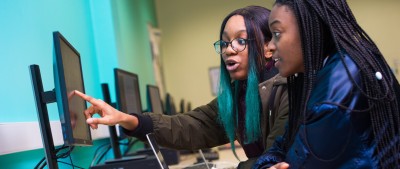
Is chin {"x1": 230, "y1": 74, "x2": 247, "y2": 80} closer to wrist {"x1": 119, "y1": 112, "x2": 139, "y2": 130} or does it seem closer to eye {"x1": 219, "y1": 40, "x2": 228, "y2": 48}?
eye {"x1": 219, "y1": 40, "x2": 228, "y2": 48}

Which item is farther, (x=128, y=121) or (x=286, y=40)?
(x=128, y=121)

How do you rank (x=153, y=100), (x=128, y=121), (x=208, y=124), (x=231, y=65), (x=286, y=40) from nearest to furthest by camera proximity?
(x=286, y=40) → (x=128, y=121) → (x=231, y=65) → (x=208, y=124) → (x=153, y=100)

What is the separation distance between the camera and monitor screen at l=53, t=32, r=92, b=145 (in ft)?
4.01

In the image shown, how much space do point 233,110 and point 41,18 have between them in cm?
87

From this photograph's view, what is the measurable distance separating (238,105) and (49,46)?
0.83 m

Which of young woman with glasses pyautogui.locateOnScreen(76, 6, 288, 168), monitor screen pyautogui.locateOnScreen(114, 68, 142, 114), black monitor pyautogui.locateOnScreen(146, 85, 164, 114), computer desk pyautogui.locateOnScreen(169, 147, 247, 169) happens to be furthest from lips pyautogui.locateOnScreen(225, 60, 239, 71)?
black monitor pyautogui.locateOnScreen(146, 85, 164, 114)

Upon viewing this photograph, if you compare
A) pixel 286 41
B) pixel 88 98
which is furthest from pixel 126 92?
pixel 286 41

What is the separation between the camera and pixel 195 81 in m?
A: 6.21

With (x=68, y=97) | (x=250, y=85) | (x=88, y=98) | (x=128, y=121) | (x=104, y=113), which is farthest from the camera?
(x=250, y=85)

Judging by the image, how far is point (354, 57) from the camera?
1.04 metres

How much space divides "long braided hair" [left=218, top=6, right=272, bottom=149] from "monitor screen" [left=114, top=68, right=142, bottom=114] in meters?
0.48

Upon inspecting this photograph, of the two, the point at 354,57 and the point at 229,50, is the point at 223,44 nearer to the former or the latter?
the point at 229,50

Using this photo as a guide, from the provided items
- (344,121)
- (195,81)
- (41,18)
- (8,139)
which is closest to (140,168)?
(8,139)

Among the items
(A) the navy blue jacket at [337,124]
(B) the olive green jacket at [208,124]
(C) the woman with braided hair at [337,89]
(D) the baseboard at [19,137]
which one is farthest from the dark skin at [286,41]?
(D) the baseboard at [19,137]
